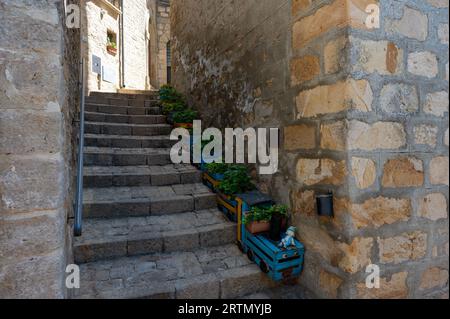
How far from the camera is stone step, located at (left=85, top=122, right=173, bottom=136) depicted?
402 centimetres

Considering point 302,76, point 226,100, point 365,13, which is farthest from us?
point 226,100

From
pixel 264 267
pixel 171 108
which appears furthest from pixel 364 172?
pixel 171 108

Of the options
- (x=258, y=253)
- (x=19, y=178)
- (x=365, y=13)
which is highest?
(x=365, y=13)

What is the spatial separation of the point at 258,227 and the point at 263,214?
0.42 ft

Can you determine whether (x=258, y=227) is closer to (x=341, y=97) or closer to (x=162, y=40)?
(x=341, y=97)

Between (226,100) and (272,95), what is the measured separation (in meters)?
1.15

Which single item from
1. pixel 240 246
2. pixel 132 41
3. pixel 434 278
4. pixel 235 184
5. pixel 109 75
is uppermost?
pixel 132 41

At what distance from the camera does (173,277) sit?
202 centimetres

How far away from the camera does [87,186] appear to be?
118 inches

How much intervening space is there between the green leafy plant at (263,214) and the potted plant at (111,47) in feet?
27.8

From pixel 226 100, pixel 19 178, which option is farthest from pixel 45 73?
pixel 226 100

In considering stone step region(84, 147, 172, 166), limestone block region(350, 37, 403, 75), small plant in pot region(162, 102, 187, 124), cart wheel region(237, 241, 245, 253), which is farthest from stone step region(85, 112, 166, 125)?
limestone block region(350, 37, 403, 75)

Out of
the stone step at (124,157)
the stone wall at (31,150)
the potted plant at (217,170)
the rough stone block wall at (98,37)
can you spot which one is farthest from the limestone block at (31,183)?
the rough stone block wall at (98,37)
